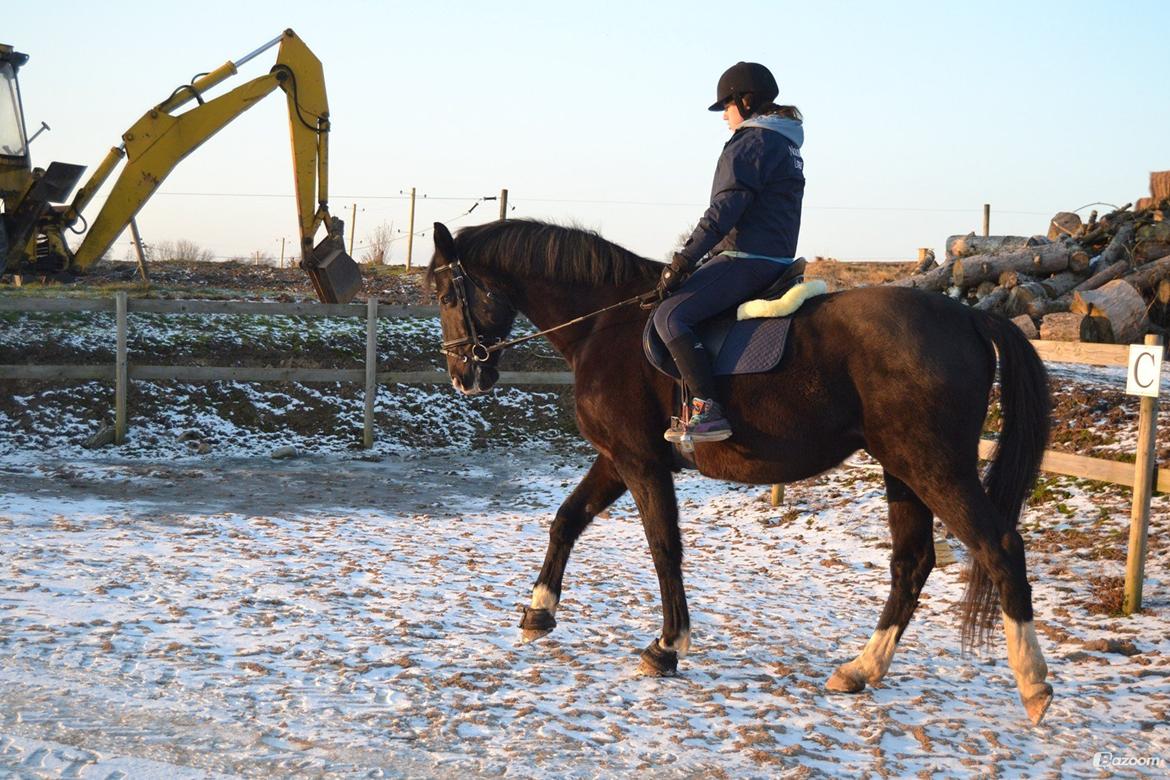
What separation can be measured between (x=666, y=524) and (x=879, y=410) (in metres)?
1.15

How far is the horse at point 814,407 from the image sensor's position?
14.6 feet

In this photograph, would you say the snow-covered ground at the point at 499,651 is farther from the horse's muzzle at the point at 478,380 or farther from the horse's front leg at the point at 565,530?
the horse's muzzle at the point at 478,380

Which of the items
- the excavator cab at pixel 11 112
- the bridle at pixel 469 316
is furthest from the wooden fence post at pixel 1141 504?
the excavator cab at pixel 11 112

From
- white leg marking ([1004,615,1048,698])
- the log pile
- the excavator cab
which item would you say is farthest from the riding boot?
the excavator cab

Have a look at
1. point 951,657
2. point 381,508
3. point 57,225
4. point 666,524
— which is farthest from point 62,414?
point 951,657

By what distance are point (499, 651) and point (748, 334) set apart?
194 cm

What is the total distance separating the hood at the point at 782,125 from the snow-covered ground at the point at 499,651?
2511 mm

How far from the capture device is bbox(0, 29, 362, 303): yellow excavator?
1262 cm

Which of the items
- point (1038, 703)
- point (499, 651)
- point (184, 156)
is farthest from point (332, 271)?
point (1038, 703)

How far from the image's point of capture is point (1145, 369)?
6.04 meters

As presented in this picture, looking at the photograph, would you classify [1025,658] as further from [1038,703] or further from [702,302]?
[702,302]

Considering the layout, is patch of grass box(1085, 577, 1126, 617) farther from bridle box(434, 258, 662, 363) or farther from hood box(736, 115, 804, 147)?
bridle box(434, 258, 662, 363)

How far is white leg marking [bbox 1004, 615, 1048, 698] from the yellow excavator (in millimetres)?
9913

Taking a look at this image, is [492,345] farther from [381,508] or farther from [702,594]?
[381,508]
